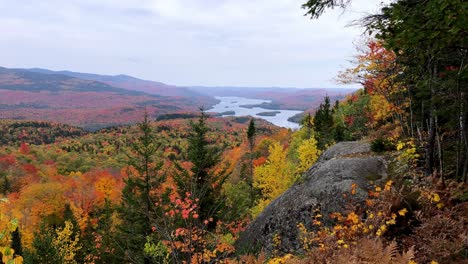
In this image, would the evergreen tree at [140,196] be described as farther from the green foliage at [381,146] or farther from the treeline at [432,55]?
the treeline at [432,55]

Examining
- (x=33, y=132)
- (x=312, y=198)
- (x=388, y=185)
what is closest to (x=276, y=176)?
(x=312, y=198)

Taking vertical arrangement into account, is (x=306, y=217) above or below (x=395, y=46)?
below

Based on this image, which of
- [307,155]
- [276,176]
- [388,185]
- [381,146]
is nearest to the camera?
[388,185]

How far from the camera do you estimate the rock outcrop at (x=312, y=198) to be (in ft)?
34.4

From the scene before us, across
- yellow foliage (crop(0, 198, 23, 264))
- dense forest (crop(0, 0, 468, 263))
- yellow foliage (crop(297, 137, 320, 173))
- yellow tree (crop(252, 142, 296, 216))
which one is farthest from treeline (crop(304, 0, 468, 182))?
yellow tree (crop(252, 142, 296, 216))

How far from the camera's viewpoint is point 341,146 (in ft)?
50.2

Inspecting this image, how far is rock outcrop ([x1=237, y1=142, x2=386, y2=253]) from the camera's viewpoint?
1050 cm

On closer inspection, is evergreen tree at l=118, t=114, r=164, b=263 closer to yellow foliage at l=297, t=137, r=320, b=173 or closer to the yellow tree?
the yellow tree

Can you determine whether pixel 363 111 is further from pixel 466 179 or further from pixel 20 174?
pixel 20 174

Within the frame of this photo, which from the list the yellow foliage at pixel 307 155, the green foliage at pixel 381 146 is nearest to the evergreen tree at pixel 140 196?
the green foliage at pixel 381 146

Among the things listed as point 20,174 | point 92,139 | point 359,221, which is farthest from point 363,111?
point 92,139

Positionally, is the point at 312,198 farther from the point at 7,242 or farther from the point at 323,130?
the point at 323,130

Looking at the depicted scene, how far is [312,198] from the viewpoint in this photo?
11.2m

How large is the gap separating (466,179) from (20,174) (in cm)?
8597
